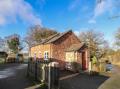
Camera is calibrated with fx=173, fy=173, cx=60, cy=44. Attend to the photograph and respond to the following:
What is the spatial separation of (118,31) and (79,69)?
2313 centimetres

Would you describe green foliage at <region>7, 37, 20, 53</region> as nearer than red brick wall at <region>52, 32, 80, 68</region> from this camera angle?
No

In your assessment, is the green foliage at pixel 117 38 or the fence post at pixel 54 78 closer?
the fence post at pixel 54 78

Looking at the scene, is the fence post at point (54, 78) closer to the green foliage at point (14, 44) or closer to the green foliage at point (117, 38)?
the green foliage at point (117, 38)

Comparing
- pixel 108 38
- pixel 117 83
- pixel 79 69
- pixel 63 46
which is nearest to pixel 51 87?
pixel 117 83

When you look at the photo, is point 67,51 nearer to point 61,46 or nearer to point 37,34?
point 61,46

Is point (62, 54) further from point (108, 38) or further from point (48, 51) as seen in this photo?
point (108, 38)

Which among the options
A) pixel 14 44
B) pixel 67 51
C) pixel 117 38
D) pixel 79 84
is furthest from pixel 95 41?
pixel 79 84

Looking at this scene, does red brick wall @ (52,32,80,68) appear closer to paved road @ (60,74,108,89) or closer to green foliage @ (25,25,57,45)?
paved road @ (60,74,108,89)

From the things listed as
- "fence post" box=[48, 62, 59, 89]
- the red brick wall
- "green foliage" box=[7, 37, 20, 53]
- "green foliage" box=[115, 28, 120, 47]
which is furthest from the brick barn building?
"green foliage" box=[7, 37, 20, 53]

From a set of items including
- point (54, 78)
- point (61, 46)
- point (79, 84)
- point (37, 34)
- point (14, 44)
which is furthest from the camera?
point (37, 34)

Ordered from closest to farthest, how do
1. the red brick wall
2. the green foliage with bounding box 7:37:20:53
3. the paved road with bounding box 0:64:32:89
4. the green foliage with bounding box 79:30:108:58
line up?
the paved road with bounding box 0:64:32:89, the red brick wall, the green foliage with bounding box 79:30:108:58, the green foliage with bounding box 7:37:20:53

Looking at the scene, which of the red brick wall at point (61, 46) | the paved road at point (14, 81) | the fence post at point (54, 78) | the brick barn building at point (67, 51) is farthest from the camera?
the red brick wall at point (61, 46)

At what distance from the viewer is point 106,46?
150 feet

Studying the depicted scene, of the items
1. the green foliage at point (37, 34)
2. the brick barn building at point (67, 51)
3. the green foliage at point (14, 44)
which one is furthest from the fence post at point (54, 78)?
the green foliage at point (14, 44)
